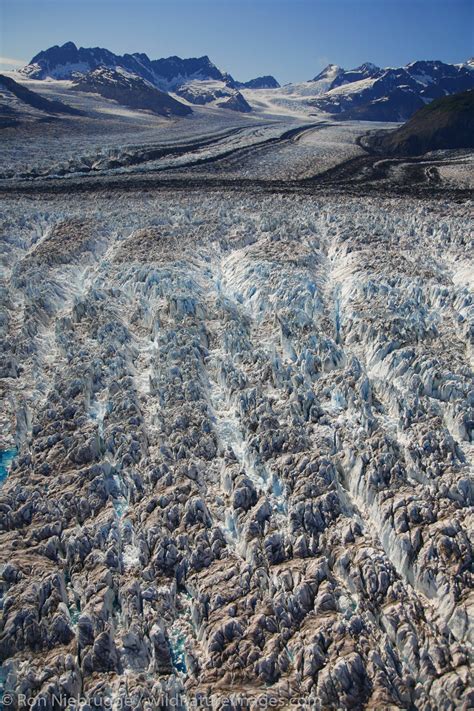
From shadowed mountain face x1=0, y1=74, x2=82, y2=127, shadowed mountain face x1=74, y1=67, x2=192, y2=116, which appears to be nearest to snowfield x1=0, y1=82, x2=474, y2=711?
shadowed mountain face x1=0, y1=74, x2=82, y2=127

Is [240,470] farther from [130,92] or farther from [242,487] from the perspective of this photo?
[130,92]

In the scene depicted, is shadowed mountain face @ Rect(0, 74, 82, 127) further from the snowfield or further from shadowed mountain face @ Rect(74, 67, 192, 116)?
the snowfield

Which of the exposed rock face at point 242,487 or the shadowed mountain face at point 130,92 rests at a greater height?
the shadowed mountain face at point 130,92

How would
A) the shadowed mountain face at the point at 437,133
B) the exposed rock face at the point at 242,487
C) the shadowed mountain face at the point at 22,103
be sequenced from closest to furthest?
the exposed rock face at the point at 242,487 < the shadowed mountain face at the point at 437,133 < the shadowed mountain face at the point at 22,103

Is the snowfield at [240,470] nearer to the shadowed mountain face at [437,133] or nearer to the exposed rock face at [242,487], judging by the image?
the exposed rock face at [242,487]

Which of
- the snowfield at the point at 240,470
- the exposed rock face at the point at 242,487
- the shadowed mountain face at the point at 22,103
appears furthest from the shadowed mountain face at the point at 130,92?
the exposed rock face at the point at 242,487
